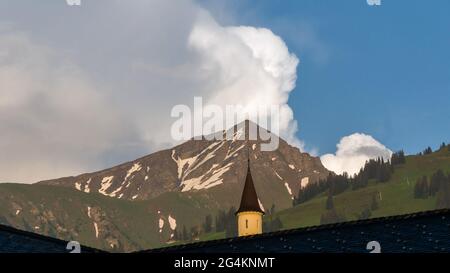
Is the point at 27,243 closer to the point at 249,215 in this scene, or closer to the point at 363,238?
the point at 363,238

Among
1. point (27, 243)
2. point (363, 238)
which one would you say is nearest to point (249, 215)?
point (363, 238)

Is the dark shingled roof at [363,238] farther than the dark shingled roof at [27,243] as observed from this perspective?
Yes

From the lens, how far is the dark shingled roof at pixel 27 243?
29.8 meters

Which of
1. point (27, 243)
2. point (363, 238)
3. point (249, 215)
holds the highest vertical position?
point (249, 215)

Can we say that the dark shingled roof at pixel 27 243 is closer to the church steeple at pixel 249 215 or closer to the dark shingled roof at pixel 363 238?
the dark shingled roof at pixel 363 238

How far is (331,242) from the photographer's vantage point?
32.2 m

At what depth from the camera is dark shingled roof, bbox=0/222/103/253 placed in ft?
97.8

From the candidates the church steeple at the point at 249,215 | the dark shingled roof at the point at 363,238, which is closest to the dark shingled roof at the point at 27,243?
the dark shingled roof at the point at 363,238

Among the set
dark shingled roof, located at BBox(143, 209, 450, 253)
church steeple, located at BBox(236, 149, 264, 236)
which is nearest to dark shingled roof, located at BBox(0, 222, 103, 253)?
dark shingled roof, located at BBox(143, 209, 450, 253)

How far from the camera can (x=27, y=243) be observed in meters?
30.3

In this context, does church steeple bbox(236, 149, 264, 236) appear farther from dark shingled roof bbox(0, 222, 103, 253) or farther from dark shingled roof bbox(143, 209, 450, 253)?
dark shingled roof bbox(0, 222, 103, 253)
